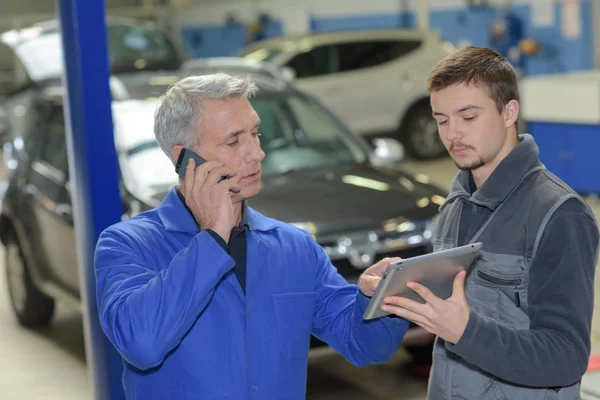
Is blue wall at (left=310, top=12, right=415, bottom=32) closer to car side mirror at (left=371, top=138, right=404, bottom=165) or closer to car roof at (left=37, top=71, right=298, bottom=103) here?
car roof at (left=37, top=71, right=298, bottom=103)

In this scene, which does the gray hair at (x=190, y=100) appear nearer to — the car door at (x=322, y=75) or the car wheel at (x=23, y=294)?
the car wheel at (x=23, y=294)

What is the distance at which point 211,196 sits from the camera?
2.19m

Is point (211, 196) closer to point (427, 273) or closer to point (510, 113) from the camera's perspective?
point (427, 273)

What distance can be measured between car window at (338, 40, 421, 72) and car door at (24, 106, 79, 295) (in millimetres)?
Answer: 7244

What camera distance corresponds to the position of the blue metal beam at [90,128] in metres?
3.33

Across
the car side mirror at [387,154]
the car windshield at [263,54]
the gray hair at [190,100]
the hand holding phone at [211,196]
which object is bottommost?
the car side mirror at [387,154]

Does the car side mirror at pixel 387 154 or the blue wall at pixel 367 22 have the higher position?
the blue wall at pixel 367 22

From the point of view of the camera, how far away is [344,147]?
20.5 ft

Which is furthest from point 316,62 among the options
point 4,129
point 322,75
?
point 4,129

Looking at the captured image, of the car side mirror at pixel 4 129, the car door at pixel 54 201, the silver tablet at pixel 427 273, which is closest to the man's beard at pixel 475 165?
the silver tablet at pixel 427 273

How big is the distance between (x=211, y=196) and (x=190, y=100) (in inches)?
11.8

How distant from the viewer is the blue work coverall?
2088mm

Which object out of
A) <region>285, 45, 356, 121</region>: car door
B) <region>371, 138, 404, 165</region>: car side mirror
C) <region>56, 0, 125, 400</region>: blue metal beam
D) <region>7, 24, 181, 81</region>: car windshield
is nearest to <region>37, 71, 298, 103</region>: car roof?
<region>371, 138, 404, 165</region>: car side mirror

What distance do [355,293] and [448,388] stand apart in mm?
344
